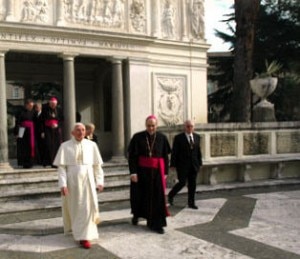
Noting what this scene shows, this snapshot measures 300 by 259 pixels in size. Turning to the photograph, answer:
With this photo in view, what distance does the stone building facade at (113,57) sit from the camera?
13547 millimetres

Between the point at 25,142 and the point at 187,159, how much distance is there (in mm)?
5581

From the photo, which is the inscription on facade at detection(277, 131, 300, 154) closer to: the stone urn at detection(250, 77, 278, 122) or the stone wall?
the stone wall

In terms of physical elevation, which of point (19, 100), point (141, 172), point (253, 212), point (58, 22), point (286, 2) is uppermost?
point (286, 2)

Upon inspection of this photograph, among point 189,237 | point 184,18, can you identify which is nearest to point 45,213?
point 189,237

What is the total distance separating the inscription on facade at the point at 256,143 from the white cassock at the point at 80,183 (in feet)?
23.7

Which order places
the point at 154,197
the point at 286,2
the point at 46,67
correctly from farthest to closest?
1. the point at 286,2
2. the point at 46,67
3. the point at 154,197

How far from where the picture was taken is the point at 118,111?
15156 mm

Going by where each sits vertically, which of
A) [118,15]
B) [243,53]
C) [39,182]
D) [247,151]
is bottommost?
[39,182]

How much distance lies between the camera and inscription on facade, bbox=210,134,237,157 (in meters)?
13.4

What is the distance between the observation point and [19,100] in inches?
932

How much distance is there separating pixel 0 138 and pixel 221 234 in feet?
24.2

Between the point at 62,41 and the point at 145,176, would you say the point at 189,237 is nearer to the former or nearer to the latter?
the point at 145,176

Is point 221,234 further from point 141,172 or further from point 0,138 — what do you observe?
point 0,138

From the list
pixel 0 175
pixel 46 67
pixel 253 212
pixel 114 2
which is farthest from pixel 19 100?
pixel 253 212
